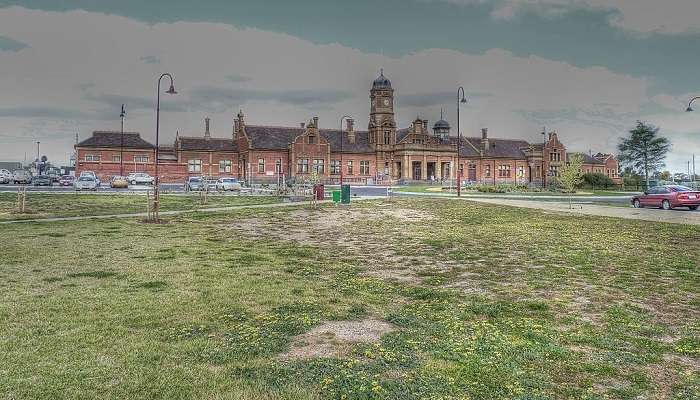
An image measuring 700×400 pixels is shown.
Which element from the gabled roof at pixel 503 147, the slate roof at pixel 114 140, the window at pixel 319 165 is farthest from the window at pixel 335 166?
the gabled roof at pixel 503 147

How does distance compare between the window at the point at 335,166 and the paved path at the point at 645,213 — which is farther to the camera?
the window at the point at 335,166

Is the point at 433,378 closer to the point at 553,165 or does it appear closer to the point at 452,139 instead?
the point at 452,139

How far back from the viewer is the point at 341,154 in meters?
80.8

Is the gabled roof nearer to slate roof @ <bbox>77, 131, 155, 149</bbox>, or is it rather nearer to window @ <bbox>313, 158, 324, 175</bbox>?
window @ <bbox>313, 158, 324, 175</bbox>

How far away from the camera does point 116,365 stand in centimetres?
535

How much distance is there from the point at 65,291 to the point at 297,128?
76377 millimetres

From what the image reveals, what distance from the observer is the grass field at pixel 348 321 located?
16.5 ft

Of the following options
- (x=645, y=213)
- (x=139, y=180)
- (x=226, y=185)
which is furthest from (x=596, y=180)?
(x=139, y=180)

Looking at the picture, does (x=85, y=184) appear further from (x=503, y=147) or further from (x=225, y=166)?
(x=503, y=147)

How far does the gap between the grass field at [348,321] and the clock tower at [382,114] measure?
235 feet

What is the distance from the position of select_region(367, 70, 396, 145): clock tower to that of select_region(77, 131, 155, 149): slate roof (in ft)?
120

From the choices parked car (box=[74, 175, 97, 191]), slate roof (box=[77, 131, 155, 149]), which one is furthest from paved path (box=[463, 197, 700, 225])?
slate roof (box=[77, 131, 155, 149])

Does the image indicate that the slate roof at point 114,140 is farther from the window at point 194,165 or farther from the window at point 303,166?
the window at point 303,166

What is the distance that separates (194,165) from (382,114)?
32.5 metres
